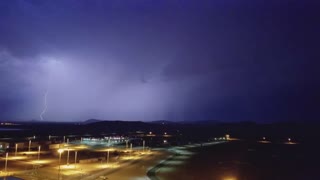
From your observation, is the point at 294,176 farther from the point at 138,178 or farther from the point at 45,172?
the point at 45,172

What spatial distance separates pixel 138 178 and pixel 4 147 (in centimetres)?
4822

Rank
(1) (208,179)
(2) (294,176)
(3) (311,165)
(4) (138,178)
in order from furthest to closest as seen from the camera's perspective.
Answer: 1. (3) (311,165)
2. (2) (294,176)
3. (1) (208,179)
4. (4) (138,178)

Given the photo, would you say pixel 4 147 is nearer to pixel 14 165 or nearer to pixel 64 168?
pixel 14 165

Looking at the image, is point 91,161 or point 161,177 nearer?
point 161,177

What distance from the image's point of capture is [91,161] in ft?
189

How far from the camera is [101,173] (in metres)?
44.6

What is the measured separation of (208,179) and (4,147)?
170ft

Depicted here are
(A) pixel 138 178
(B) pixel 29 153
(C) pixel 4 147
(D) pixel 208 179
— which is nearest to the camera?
(A) pixel 138 178

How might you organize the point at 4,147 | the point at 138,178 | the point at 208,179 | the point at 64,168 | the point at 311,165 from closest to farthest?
the point at 138,178
the point at 64,168
the point at 208,179
the point at 4,147
the point at 311,165

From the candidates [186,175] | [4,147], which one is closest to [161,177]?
[186,175]

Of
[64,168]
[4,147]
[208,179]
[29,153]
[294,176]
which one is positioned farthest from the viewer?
[4,147]

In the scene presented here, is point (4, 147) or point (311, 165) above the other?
point (4, 147)

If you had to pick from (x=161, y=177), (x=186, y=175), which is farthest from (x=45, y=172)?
(x=186, y=175)

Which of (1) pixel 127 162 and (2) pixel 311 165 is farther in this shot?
(2) pixel 311 165
